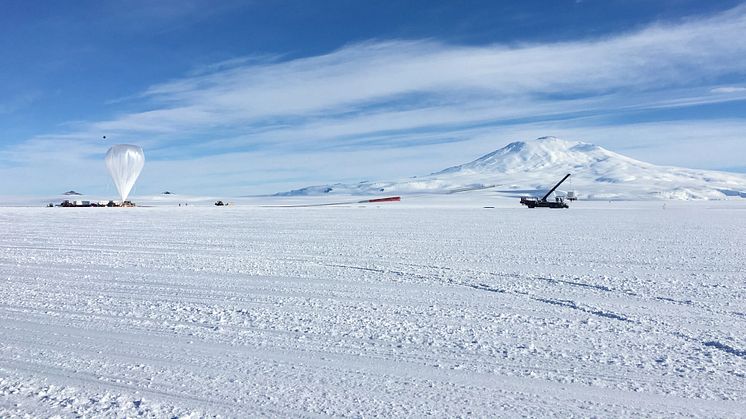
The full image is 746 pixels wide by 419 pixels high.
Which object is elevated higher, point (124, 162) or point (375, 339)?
point (124, 162)

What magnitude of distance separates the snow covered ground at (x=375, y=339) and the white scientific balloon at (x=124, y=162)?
64.0m

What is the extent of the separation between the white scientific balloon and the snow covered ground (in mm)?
64043

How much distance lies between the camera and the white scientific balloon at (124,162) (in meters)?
71.5

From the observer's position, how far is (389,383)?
4754 mm

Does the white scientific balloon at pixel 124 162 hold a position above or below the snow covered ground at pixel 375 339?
above

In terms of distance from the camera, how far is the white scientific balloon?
71.5 metres

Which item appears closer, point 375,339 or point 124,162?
point 375,339

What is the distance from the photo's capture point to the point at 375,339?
19.8 feet

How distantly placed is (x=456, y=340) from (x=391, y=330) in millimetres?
775

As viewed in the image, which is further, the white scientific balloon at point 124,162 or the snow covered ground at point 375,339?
the white scientific balloon at point 124,162

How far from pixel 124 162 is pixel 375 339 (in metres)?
73.0

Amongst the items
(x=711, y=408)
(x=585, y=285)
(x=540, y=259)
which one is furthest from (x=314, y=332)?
(x=540, y=259)

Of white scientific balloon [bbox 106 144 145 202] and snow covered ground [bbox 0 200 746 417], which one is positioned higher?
white scientific balloon [bbox 106 144 145 202]

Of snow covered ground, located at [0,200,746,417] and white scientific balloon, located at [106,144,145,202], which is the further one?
white scientific balloon, located at [106,144,145,202]
